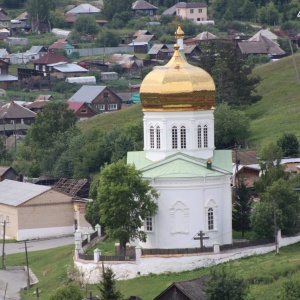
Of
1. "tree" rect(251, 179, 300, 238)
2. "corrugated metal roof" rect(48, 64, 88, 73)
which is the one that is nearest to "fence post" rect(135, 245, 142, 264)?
"tree" rect(251, 179, 300, 238)

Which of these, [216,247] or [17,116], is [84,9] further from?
[216,247]

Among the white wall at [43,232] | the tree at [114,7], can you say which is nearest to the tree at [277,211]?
the white wall at [43,232]

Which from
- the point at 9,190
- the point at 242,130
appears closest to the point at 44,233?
the point at 9,190

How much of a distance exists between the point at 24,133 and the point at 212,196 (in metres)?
46.0

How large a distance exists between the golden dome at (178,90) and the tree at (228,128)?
16.5 m

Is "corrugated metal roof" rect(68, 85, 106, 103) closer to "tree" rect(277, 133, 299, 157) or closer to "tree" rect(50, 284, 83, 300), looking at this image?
"tree" rect(277, 133, 299, 157)

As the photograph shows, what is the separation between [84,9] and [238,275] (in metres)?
98.4

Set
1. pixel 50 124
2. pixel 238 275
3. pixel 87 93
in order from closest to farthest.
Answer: pixel 238 275
pixel 50 124
pixel 87 93

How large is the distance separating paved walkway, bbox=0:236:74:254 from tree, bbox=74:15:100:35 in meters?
69.8

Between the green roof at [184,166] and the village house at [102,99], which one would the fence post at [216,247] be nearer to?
the green roof at [184,166]

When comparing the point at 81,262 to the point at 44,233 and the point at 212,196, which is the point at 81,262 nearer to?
the point at 212,196

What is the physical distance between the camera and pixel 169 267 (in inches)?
2188

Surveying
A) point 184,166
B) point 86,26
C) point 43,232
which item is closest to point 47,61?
point 86,26

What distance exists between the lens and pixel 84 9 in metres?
149
